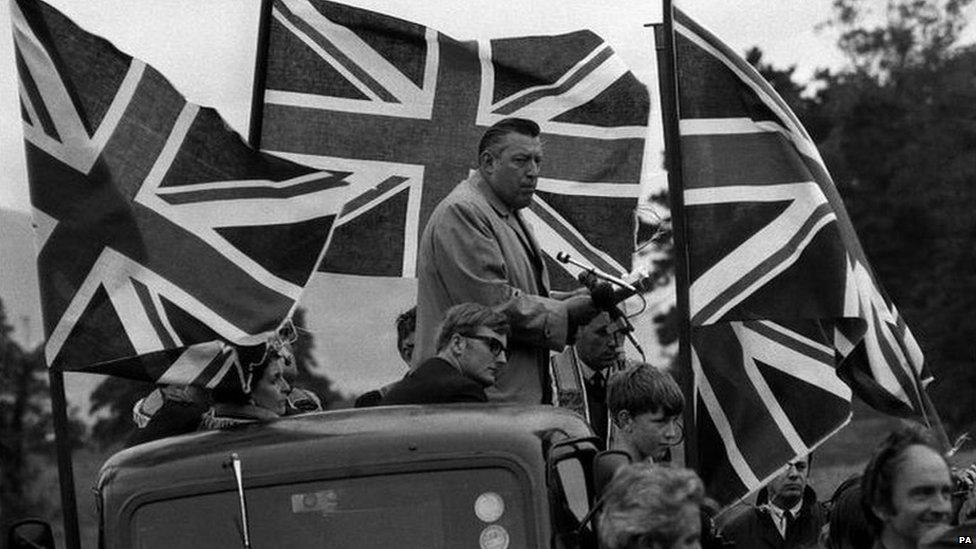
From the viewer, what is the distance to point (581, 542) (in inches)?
298

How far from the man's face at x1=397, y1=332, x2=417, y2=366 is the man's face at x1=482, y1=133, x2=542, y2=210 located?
121 centimetres

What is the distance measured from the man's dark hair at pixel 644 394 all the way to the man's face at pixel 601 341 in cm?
92

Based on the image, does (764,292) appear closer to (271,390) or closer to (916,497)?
(271,390)

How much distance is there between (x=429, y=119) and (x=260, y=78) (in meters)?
0.97

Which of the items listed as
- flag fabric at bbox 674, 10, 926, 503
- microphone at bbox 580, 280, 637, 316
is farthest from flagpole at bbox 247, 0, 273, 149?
microphone at bbox 580, 280, 637, 316

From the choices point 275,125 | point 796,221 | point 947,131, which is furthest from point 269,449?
point 947,131

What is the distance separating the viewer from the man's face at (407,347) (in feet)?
36.1

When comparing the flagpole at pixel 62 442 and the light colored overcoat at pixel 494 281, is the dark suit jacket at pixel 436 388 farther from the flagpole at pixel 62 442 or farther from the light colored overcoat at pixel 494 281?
the flagpole at pixel 62 442

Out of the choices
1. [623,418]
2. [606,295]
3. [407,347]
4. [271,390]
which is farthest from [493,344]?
[407,347]

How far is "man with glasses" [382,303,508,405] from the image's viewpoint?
8836 millimetres

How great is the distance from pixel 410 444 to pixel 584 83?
5975mm

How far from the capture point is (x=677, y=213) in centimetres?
1067

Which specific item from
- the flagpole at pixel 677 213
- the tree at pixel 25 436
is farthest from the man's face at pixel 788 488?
the tree at pixel 25 436

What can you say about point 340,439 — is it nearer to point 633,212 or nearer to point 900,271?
point 633,212
